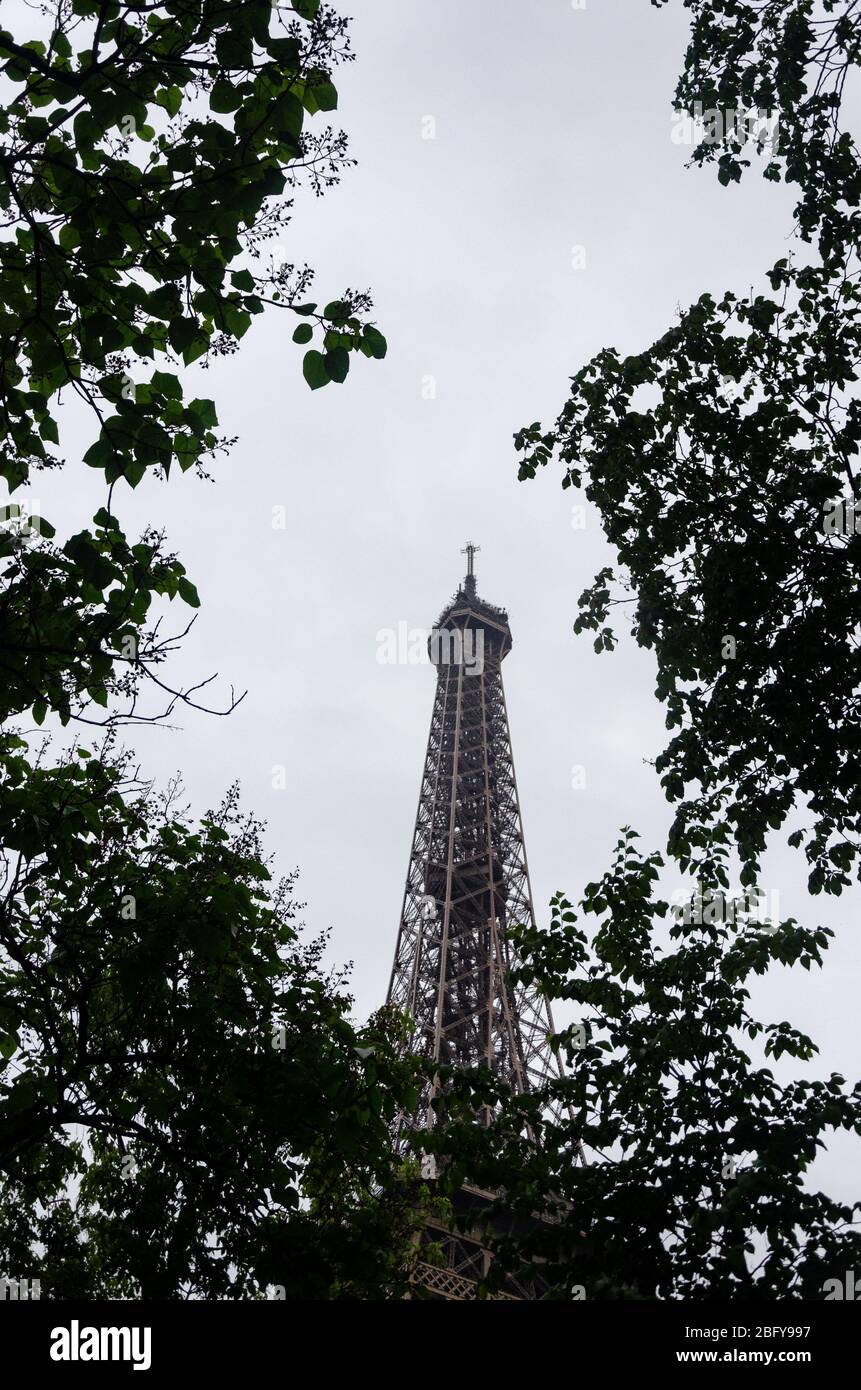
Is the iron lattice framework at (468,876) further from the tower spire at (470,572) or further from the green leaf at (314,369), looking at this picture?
the green leaf at (314,369)

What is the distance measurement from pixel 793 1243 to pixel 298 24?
25.9 ft

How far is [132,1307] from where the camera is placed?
595 cm

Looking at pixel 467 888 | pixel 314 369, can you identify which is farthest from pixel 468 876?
pixel 314 369

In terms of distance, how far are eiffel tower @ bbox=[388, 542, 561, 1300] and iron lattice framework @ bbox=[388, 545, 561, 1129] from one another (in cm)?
6

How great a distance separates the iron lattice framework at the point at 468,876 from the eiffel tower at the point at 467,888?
0.21 feet

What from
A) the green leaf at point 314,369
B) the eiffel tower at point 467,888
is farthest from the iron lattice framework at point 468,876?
the green leaf at point 314,369

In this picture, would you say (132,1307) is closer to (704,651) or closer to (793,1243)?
(793,1243)

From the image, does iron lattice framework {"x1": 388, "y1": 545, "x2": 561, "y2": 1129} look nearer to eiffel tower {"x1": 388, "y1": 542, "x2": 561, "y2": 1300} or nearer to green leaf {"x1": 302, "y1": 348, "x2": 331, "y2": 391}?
eiffel tower {"x1": 388, "y1": 542, "x2": 561, "y2": 1300}

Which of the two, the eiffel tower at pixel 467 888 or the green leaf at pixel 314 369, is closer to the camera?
the green leaf at pixel 314 369

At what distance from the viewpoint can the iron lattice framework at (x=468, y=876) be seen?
159ft

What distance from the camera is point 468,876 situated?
56031mm

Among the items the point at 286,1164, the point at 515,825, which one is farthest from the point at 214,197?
the point at 515,825

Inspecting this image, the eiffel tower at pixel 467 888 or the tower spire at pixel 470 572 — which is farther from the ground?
the tower spire at pixel 470 572

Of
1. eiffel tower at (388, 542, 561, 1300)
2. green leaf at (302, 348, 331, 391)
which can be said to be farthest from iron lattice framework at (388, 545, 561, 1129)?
green leaf at (302, 348, 331, 391)
